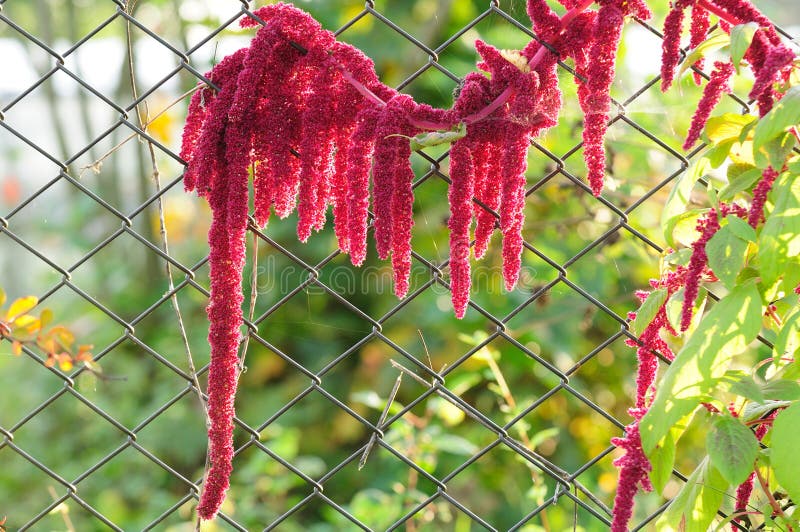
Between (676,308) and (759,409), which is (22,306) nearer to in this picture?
(676,308)

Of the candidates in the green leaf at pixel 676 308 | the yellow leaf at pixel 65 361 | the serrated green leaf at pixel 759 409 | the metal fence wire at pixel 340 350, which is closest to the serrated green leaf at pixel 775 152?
the green leaf at pixel 676 308

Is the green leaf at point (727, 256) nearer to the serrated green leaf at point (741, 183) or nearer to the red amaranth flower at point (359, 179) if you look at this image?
the serrated green leaf at point (741, 183)

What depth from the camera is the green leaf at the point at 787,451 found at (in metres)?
0.98

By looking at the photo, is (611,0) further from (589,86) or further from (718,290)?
(718,290)

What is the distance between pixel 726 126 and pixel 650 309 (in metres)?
0.29

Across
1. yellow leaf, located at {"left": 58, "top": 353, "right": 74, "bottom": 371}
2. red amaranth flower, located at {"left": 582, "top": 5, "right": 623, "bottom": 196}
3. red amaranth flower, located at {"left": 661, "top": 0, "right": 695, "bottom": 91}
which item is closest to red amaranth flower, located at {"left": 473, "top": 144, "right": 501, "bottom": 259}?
red amaranth flower, located at {"left": 582, "top": 5, "right": 623, "bottom": 196}

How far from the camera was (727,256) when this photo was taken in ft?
3.34

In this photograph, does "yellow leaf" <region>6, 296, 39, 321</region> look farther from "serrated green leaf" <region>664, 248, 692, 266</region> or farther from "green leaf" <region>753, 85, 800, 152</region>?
"green leaf" <region>753, 85, 800, 152</region>

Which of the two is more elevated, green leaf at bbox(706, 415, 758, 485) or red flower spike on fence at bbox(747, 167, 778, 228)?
red flower spike on fence at bbox(747, 167, 778, 228)

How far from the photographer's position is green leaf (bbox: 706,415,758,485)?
39.8 inches

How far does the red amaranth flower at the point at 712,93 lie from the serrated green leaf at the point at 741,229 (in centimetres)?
14

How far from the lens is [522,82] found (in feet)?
3.71

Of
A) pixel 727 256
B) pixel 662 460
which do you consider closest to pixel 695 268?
pixel 727 256

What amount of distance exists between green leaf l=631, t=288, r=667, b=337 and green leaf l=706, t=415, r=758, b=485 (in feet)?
0.62
